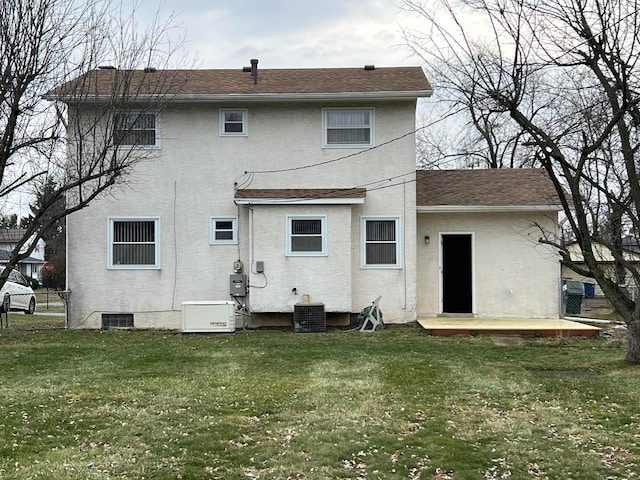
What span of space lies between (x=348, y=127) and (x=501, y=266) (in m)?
4.65

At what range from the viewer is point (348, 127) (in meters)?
15.2

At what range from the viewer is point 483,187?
16.2 metres

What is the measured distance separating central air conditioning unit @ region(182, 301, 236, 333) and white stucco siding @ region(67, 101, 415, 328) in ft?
3.56

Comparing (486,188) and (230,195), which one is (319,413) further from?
(486,188)

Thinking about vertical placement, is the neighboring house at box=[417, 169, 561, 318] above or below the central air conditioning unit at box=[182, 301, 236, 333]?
above

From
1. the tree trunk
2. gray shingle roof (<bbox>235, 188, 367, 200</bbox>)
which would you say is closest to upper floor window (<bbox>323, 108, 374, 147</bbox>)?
gray shingle roof (<bbox>235, 188, 367, 200</bbox>)

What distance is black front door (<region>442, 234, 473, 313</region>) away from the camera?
16062 millimetres

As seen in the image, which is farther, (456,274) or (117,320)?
(456,274)

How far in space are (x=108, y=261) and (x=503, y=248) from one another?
8.81m

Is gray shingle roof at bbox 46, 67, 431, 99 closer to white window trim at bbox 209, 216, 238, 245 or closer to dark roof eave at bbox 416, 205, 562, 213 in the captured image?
dark roof eave at bbox 416, 205, 562, 213

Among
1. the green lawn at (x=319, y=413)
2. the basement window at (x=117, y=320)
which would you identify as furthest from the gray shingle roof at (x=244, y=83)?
the green lawn at (x=319, y=413)

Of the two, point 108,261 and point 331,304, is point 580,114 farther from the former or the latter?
point 108,261

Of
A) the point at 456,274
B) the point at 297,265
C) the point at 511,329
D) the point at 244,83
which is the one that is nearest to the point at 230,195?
the point at 297,265

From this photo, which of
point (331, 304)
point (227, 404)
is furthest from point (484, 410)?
point (331, 304)
